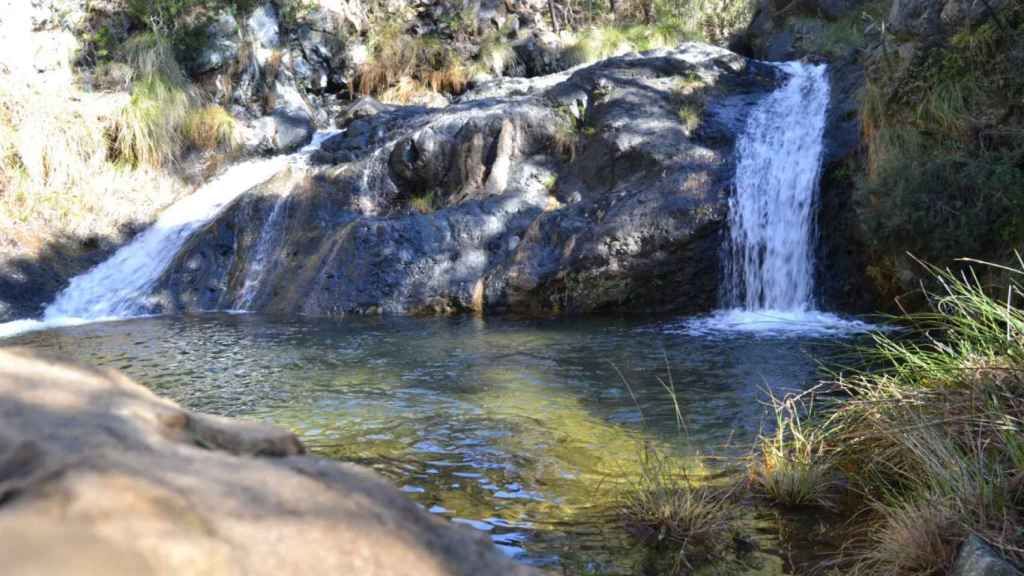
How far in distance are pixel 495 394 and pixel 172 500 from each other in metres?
5.23

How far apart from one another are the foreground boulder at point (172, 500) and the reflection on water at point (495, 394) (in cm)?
176

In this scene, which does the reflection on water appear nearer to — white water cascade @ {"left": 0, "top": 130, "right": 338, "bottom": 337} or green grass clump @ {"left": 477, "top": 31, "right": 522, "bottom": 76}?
white water cascade @ {"left": 0, "top": 130, "right": 338, "bottom": 337}

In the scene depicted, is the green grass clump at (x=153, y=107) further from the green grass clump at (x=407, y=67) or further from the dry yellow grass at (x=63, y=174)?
the green grass clump at (x=407, y=67)

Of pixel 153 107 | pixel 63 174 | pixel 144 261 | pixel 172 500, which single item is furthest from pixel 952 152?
pixel 63 174

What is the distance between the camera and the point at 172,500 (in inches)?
53.9

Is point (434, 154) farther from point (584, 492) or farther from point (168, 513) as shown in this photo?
point (168, 513)

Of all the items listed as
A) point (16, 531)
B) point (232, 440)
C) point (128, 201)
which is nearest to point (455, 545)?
point (232, 440)

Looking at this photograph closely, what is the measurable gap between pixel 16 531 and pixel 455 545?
2.60 ft

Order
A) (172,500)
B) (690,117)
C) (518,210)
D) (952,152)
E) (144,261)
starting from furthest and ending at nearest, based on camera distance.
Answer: (144,261) → (690,117) → (518,210) → (952,152) → (172,500)

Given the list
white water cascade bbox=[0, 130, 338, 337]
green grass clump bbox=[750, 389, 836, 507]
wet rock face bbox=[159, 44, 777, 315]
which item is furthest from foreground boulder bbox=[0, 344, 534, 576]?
white water cascade bbox=[0, 130, 338, 337]

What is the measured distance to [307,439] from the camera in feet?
17.4

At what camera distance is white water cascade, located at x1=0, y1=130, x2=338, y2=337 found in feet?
39.9

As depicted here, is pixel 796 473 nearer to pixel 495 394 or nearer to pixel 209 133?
pixel 495 394

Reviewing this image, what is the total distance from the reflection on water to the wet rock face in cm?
102
